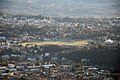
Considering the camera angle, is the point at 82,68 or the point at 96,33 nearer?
the point at 82,68

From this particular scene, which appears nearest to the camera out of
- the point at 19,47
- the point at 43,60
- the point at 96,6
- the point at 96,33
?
the point at 43,60

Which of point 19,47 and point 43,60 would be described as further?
point 19,47

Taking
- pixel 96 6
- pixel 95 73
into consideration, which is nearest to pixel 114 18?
pixel 96 6

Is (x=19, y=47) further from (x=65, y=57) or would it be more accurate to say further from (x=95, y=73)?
(x=95, y=73)

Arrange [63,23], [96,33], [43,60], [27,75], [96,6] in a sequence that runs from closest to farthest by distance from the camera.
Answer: [27,75]
[43,60]
[96,33]
[63,23]
[96,6]

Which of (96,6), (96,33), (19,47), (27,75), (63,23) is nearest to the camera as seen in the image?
(27,75)

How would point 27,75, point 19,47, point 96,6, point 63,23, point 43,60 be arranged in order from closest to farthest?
point 27,75 < point 43,60 < point 19,47 < point 63,23 < point 96,6

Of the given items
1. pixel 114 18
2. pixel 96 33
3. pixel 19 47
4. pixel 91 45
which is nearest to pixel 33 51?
pixel 19 47

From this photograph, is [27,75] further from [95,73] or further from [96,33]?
[96,33]

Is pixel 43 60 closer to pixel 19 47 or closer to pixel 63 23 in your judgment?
pixel 19 47
